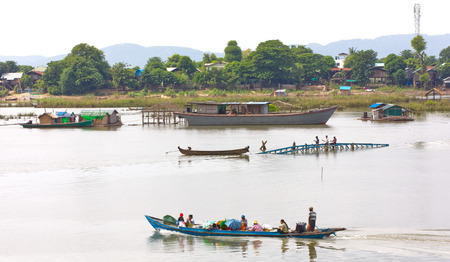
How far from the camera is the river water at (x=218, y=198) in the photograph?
2080 cm

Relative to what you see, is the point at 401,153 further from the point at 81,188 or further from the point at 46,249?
the point at 46,249

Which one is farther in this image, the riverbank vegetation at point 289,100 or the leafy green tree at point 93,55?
the leafy green tree at point 93,55

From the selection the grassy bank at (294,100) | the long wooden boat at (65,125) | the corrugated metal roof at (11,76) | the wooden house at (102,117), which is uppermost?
the corrugated metal roof at (11,76)

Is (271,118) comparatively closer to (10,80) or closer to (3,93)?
(3,93)

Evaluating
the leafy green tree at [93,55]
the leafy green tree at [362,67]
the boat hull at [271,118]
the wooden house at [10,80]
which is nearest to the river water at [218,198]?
the boat hull at [271,118]

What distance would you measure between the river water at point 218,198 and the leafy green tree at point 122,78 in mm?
67727

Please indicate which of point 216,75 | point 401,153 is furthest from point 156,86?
point 401,153

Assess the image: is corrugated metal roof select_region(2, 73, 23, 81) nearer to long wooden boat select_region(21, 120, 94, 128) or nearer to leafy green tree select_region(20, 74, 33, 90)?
leafy green tree select_region(20, 74, 33, 90)

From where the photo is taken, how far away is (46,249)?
70.1ft

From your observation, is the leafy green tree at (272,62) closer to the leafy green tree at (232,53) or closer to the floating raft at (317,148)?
the leafy green tree at (232,53)

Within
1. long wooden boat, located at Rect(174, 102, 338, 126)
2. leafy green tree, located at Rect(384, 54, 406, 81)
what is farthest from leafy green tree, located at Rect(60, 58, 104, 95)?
leafy green tree, located at Rect(384, 54, 406, 81)

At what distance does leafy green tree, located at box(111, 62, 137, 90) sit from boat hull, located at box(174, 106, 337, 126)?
55.3 m

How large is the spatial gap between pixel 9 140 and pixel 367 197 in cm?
4310

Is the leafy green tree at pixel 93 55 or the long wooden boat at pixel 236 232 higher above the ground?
the leafy green tree at pixel 93 55
